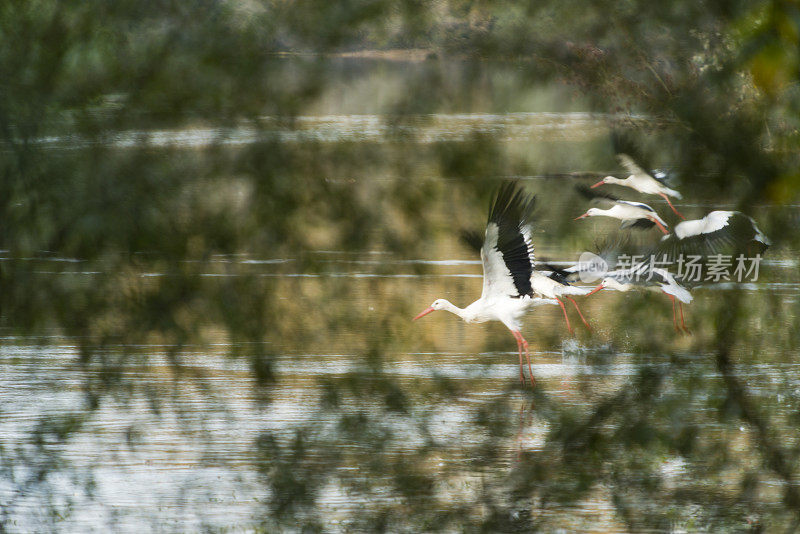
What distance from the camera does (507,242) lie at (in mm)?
2031

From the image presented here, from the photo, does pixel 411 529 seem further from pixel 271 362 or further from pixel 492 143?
pixel 492 143

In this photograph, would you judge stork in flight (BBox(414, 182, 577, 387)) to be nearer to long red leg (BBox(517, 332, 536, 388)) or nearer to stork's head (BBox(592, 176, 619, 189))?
long red leg (BBox(517, 332, 536, 388))

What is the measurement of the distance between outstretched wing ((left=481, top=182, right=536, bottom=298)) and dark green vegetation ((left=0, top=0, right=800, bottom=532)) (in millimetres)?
Answer: 38

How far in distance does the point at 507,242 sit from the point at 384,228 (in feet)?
0.90

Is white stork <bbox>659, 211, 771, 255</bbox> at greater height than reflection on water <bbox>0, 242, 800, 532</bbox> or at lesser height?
greater

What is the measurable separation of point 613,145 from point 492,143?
277 millimetres

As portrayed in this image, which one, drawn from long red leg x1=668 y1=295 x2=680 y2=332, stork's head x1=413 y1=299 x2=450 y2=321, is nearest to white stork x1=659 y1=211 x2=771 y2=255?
long red leg x1=668 y1=295 x2=680 y2=332

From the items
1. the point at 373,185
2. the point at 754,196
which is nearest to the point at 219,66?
the point at 373,185

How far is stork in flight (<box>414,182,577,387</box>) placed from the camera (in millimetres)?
2025

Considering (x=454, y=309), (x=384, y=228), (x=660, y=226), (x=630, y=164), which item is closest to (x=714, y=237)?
(x=660, y=226)

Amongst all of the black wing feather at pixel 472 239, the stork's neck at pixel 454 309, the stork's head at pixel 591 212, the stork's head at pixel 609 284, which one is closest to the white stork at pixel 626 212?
the stork's head at pixel 591 212

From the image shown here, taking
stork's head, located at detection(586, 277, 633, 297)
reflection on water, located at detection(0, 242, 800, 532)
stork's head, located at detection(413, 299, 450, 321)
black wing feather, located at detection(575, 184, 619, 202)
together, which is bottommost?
reflection on water, located at detection(0, 242, 800, 532)

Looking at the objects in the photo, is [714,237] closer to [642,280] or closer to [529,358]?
[642,280]

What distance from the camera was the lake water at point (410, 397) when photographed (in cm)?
204
